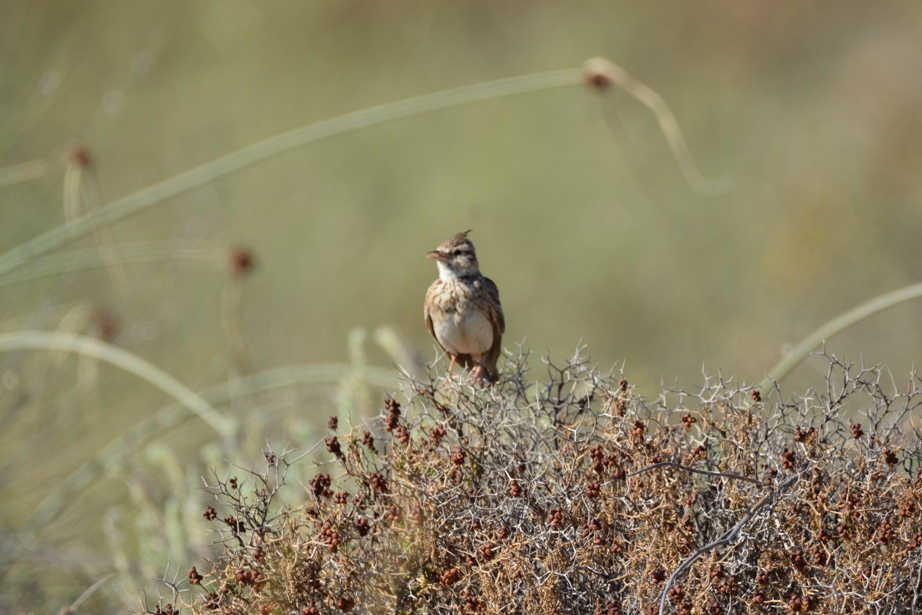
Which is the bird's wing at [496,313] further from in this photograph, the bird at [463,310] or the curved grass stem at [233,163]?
the curved grass stem at [233,163]

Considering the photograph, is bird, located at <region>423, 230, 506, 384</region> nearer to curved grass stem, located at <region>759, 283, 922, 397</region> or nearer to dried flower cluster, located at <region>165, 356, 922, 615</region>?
curved grass stem, located at <region>759, 283, 922, 397</region>

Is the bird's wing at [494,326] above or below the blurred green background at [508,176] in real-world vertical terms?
below

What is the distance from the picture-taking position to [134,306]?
19.2ft

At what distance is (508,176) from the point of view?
1188 cm

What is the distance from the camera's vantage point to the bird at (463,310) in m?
4.96

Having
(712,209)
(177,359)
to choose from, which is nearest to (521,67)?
(712,209)

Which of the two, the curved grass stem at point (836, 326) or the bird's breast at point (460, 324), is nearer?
the curved grass stem at point (836, 326)

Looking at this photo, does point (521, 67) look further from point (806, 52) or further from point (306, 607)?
point (306, 607)

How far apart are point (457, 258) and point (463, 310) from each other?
0.26m

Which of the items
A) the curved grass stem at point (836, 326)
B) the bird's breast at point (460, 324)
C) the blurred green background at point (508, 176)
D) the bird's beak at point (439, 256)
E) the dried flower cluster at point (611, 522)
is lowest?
the dried flower cluster at point (611, 522)

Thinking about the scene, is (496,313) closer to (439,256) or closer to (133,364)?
(439,256)

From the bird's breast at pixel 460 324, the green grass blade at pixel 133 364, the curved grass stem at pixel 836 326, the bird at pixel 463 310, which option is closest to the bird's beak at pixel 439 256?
the bird at pixel 463 310

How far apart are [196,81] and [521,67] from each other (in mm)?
3873

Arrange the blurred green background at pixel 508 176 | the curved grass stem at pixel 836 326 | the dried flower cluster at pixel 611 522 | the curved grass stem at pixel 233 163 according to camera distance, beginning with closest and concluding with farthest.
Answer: the dried flower cluster at pixel 611 522, the curved grass stem at pixel 836 326, the curved grass stem at pixel 233 163, the blurred green background at pixel 508 176
